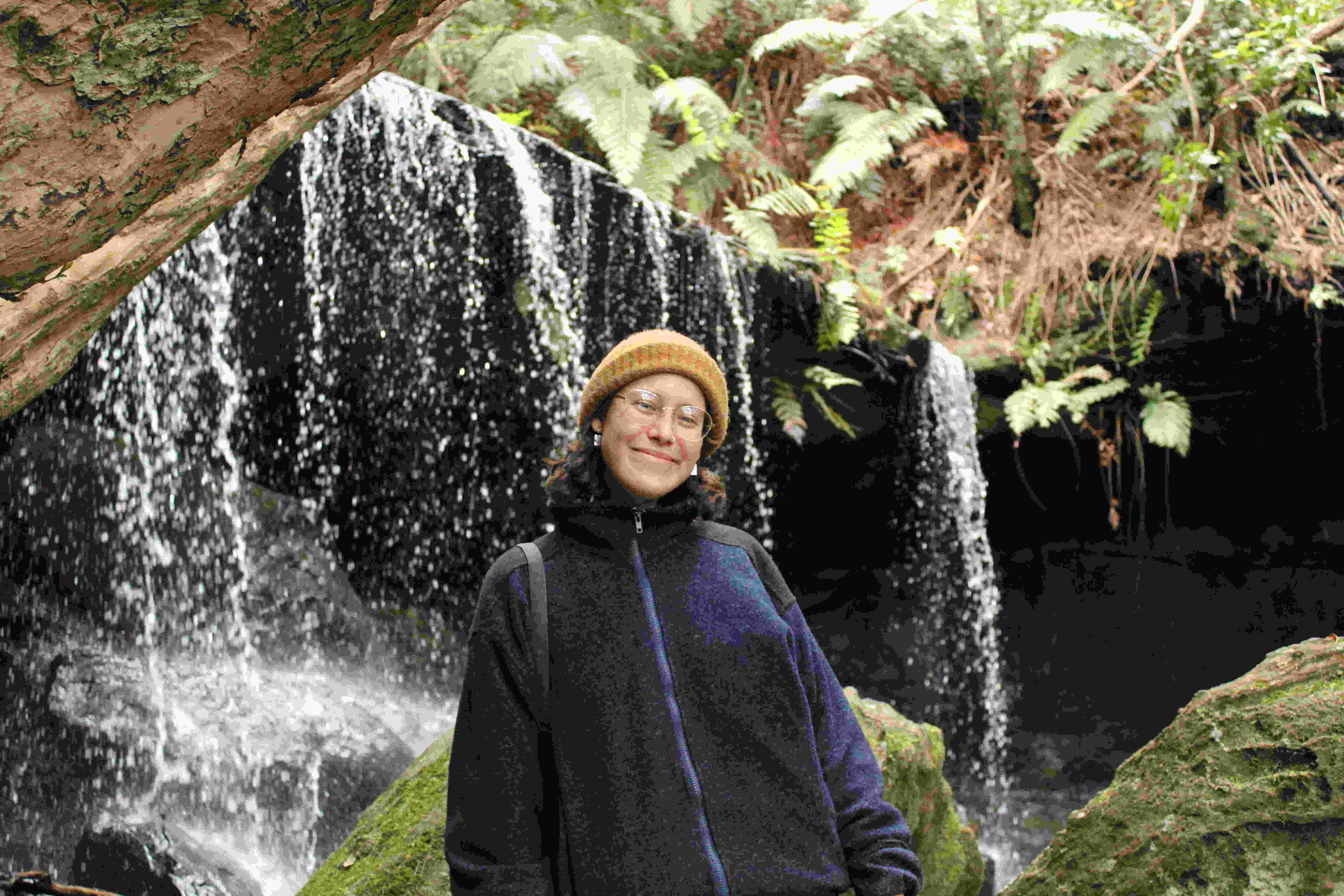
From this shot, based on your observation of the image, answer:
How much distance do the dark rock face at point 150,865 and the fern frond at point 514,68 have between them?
15.0 ft

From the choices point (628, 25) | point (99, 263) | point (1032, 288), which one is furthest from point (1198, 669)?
point (99, 263)

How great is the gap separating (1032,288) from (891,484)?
5.89ft

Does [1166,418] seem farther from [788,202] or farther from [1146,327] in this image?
[788,202]

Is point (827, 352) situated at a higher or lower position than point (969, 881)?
higher

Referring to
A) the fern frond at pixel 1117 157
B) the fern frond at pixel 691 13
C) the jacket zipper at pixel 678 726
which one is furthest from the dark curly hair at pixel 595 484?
the fern frond at pixel 1117 157

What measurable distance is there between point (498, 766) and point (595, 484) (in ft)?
1.79

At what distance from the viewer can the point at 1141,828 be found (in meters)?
2.73

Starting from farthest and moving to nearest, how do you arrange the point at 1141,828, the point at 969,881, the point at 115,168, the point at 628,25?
1. the point at 628,25
2. the point at 969,881
3. the point at 1141,828
4. the point at 115,168

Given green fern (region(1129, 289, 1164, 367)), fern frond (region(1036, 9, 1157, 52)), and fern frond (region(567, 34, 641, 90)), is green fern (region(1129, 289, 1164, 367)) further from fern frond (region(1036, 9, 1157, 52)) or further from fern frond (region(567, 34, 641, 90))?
fern frond (region(567, 34, 641, 90))

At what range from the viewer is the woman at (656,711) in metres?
1.60

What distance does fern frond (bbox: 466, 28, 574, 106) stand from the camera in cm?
623

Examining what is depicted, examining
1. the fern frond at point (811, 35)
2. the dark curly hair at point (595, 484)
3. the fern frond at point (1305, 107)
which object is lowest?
the dark curly hair at point (595, 484)

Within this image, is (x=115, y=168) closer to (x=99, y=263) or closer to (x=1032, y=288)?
(x=99, y=263)

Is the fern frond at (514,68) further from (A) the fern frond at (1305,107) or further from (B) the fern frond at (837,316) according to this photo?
(A) the fern frond at (1305,107)
